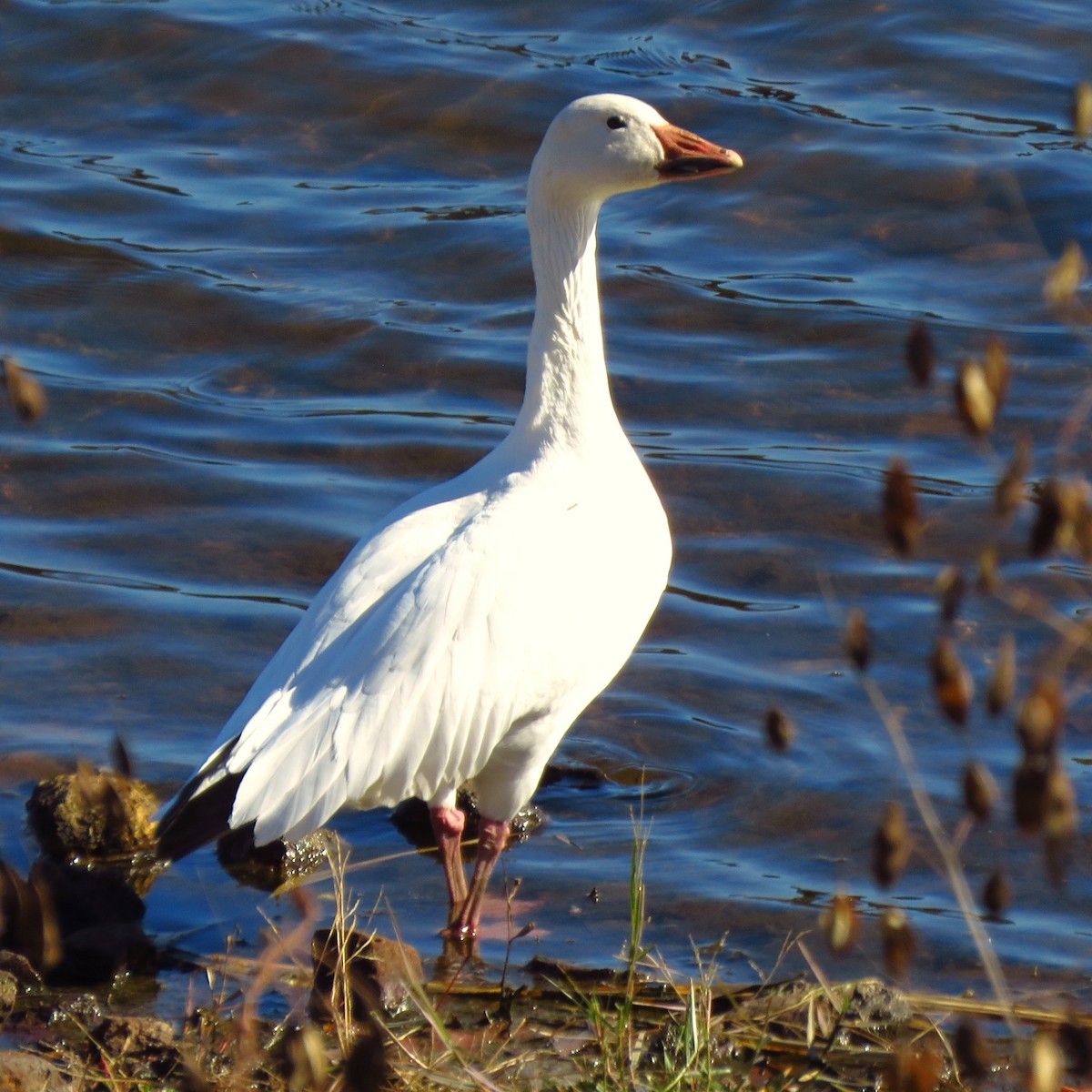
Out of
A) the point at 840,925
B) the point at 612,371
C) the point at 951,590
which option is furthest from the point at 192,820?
the point at 612,371

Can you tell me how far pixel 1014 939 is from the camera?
495cm

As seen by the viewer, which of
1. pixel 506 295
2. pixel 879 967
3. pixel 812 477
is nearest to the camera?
pixel 879 967

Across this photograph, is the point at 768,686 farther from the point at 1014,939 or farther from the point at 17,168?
the point at 17,168

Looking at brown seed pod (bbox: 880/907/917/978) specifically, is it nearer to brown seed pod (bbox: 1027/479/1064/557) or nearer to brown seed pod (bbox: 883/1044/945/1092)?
brown seed pod (bbox: 883/1044/945/1092)

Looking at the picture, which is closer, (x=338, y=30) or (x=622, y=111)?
(x=622, y=111)

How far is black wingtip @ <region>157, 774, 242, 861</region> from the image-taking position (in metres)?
4.38

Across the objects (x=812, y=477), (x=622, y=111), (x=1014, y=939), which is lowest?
(x=1014, y=939)

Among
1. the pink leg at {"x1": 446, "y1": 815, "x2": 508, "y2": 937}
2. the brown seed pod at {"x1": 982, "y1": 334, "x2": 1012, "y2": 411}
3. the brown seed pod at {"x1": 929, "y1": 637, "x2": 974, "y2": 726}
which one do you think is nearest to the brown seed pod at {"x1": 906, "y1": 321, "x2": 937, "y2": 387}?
the brown seed pod at {"x1": 982, "y1": 334, "x2": 1012, "y2": 411}

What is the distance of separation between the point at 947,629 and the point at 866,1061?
2111 mm

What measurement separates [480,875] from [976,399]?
3201 millimetres

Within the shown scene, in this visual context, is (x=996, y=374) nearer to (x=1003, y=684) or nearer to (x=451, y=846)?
(x=1003, y=684)

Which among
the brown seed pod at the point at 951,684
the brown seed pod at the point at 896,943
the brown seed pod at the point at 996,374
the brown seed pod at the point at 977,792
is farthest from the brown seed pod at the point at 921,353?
the brown seed pod at the point at 896,943

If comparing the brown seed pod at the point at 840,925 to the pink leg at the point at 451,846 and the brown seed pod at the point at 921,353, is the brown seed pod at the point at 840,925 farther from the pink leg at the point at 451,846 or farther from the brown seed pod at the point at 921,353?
the pink leg at the point at 451,846

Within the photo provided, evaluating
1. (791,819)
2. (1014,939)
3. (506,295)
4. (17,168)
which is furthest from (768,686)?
(17,168)
